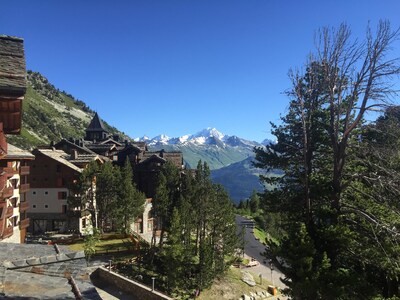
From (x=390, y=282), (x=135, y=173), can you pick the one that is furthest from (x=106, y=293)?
(x=135, y=173)

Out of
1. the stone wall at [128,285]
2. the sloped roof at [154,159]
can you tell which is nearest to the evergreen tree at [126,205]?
the stone wall at [128,285]

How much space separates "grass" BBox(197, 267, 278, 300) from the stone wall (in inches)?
444

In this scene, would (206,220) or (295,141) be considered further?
(206,220)

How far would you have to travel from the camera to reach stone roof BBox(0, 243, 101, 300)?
31.9 ft

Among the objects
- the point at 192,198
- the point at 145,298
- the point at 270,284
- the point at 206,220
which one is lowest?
the point at 270,284

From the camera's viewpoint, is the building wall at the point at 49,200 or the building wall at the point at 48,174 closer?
the building wall at the point at 48,174

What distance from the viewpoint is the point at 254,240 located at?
3275 inches

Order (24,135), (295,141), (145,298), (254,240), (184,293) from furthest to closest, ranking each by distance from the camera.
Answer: (24,135) → (254,240) → (184,293) → (145,298) → (295,141)

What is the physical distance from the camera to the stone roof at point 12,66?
6.50 metres

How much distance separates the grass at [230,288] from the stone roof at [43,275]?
32489 millimetres

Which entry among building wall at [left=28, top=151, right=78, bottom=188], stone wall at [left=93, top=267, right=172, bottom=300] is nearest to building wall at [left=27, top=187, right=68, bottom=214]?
building wall at [left=28, top=151, right=78, bottom=188]

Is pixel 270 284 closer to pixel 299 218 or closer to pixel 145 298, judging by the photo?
pixel 145 298

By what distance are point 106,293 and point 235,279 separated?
72.4 feet

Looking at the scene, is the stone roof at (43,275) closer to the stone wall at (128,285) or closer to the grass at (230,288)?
the stone wall at (128,285)
